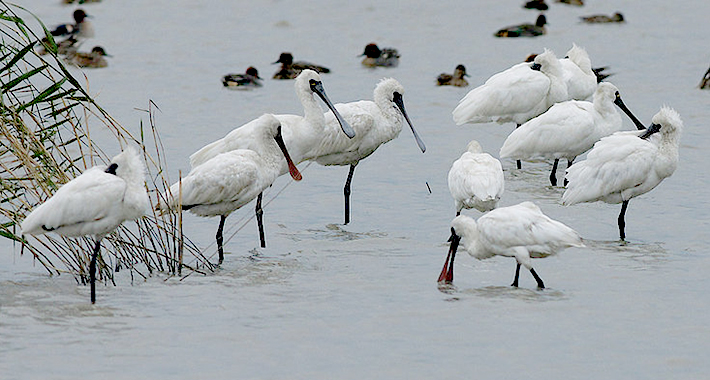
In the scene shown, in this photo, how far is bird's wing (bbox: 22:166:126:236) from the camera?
7.80m

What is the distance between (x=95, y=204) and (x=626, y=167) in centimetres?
486

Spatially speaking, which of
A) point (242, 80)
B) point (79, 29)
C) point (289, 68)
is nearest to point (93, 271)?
point (242, 80)

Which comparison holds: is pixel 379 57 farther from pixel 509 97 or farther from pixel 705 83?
pixel 509 97

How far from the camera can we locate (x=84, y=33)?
25.6 metres

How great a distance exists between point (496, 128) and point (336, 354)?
1070 cm

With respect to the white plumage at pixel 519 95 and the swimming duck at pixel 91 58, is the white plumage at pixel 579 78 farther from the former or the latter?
the swimming duck at pixel 91 58

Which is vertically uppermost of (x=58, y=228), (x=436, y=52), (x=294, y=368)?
(x=436, y=52)

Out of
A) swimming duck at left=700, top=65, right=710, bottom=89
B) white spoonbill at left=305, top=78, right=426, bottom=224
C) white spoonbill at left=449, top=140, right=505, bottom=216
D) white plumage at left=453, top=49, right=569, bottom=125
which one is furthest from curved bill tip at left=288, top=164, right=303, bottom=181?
swimming duck at left=700, top=65, right=710, bottom=89

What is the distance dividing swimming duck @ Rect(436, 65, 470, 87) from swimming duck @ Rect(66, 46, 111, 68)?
232 inches

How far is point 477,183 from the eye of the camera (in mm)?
10375

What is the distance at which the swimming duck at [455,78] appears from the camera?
787 inches

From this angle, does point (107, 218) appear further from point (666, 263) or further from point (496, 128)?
point (496, 128)

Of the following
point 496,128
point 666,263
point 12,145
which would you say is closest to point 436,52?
point 496,128

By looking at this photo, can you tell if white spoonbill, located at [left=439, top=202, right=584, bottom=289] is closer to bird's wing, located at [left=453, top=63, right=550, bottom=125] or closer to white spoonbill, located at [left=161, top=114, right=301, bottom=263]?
white spoonbill, located at [left=161, top=114, right=301, bottom=263]
